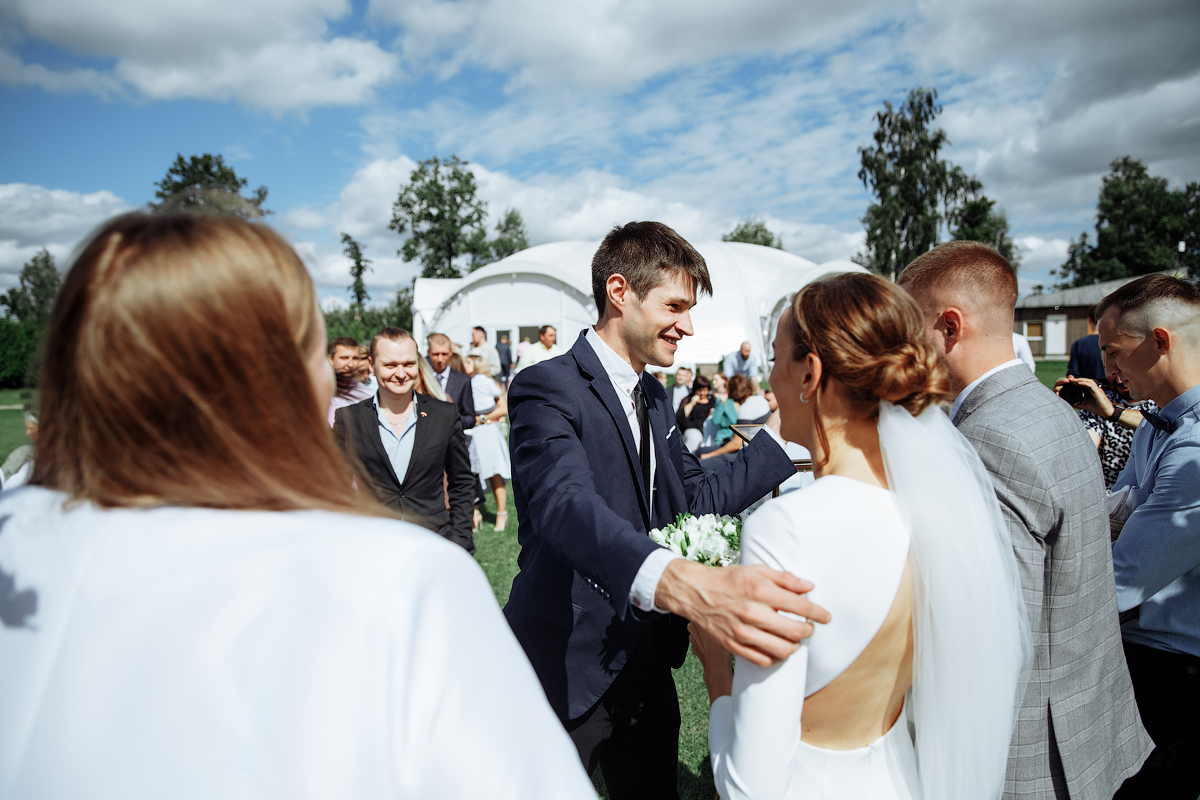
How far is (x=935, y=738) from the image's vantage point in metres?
1.80

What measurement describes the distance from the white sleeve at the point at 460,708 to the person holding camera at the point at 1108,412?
4192 mm

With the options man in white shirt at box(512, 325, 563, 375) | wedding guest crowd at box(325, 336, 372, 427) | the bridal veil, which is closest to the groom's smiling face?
the bridal veil

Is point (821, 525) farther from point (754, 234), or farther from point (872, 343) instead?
point (754, 234)

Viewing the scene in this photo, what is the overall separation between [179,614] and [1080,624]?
249cm

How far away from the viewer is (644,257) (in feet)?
9.51

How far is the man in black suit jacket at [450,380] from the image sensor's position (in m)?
9.13

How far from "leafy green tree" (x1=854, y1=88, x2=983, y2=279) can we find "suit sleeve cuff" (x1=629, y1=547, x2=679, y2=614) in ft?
136

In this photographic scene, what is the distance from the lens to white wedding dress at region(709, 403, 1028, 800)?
158 centimetres

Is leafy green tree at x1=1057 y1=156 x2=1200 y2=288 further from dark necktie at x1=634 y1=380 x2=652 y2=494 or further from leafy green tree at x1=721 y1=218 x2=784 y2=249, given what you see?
dark necktie at x1=634 y1=380 x2=652 y2=494

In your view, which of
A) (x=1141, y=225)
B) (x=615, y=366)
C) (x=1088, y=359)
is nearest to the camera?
(x=615, y=366)

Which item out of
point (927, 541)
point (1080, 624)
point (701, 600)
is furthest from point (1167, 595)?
point (701, 600)

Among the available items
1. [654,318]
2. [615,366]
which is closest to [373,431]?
[615,366]

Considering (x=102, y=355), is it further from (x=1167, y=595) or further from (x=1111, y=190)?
(x=1111, y=190)

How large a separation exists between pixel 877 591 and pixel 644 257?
5.79 ft
